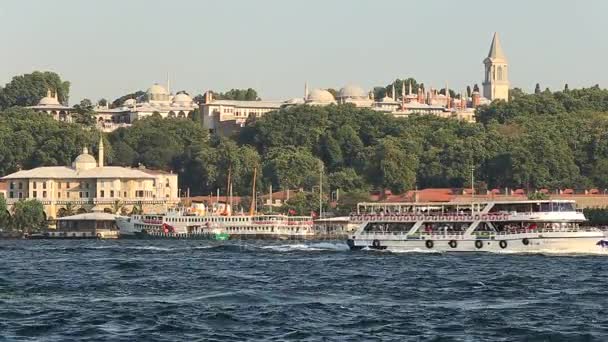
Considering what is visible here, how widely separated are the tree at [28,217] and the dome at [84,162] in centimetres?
1233

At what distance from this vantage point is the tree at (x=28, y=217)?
136 m

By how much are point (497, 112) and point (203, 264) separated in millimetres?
107682

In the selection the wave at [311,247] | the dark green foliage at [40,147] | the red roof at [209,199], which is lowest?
the wave at [311,247]

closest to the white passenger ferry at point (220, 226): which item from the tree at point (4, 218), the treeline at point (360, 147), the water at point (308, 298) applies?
the tree at point (4, 218)

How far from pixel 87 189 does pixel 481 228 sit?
218 ft

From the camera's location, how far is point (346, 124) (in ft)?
571

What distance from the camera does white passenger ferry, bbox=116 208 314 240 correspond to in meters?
122

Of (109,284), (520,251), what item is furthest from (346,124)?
(109,284)

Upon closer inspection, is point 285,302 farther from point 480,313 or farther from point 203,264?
point 203,264

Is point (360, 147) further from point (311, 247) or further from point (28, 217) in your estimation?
point (311, 247)

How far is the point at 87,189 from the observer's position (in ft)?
486

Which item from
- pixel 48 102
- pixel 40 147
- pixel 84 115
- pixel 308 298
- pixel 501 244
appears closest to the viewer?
pixel 308 298

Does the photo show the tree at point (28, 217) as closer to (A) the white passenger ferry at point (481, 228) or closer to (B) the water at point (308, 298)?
(B) the water at point (308, 298)


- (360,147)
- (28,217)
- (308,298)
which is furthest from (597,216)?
(308,298)
